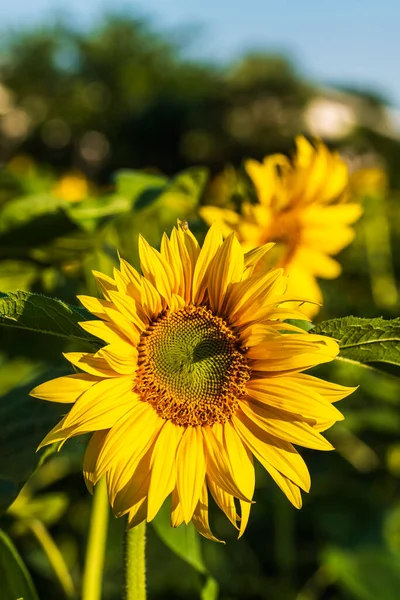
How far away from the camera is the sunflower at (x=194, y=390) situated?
17.8 inches

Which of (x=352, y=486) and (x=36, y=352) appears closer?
(x=36, y=352)

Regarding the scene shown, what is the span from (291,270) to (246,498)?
1.79 feet

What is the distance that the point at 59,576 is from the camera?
2.31 feet

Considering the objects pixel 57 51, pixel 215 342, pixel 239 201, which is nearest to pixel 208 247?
pixel 215 342

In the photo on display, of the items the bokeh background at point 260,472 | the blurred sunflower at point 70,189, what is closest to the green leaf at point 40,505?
the bokeh background at point 260,472

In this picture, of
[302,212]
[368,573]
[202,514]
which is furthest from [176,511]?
[368,573]

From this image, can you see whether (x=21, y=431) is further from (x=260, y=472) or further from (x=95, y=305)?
(x=260, y=472)

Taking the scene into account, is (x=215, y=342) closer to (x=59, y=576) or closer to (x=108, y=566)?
(x=59, y=576)

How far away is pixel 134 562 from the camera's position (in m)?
0.48

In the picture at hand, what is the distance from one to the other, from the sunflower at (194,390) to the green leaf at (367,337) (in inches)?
0.7

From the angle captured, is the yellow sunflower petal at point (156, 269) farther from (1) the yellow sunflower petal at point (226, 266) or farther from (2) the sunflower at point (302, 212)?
(2) the sunflower at point (302, 212)

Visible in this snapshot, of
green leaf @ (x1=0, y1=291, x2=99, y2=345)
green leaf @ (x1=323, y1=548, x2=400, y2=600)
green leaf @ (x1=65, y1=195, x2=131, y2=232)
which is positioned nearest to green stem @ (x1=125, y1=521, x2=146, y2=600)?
green leaf @ (x1=0, y1=291, x2=99, y2=345)

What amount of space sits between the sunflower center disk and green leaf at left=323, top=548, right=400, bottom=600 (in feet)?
1.86

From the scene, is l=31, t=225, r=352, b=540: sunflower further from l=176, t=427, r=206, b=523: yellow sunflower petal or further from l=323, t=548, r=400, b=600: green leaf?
l=323, t=548, r=400, b=600: green leaf
